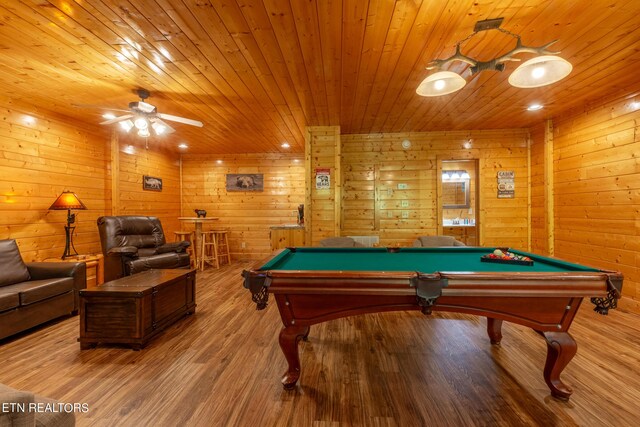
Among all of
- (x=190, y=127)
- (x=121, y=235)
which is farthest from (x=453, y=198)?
(x=121, y=235)

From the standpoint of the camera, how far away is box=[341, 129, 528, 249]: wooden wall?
15.6ft

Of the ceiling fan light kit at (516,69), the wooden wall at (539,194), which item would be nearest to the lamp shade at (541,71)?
the ceiling fan light kit at (516,69)

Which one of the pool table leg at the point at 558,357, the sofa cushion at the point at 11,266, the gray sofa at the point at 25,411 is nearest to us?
the gray sofa at the point at 25,411

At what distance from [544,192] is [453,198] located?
2.09 meters

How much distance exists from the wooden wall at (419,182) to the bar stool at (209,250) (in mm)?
2984

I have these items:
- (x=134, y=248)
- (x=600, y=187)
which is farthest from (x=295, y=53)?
(x=600, y=187)

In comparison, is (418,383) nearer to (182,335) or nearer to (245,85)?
(182,335)

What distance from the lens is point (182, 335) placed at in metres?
2.62

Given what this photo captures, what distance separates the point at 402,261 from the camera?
207cm

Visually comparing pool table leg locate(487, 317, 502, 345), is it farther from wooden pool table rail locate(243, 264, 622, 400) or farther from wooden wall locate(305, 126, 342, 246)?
wooden wall locate(305, 126, 342, 246)

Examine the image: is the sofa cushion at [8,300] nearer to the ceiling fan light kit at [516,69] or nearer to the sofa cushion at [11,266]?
the sofa cushion at [11,266]

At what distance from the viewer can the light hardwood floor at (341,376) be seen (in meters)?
1.60

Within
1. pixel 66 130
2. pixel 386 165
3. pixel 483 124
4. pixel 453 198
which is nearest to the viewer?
pixel 66 130

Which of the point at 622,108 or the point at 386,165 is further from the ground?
the point at 622,108
